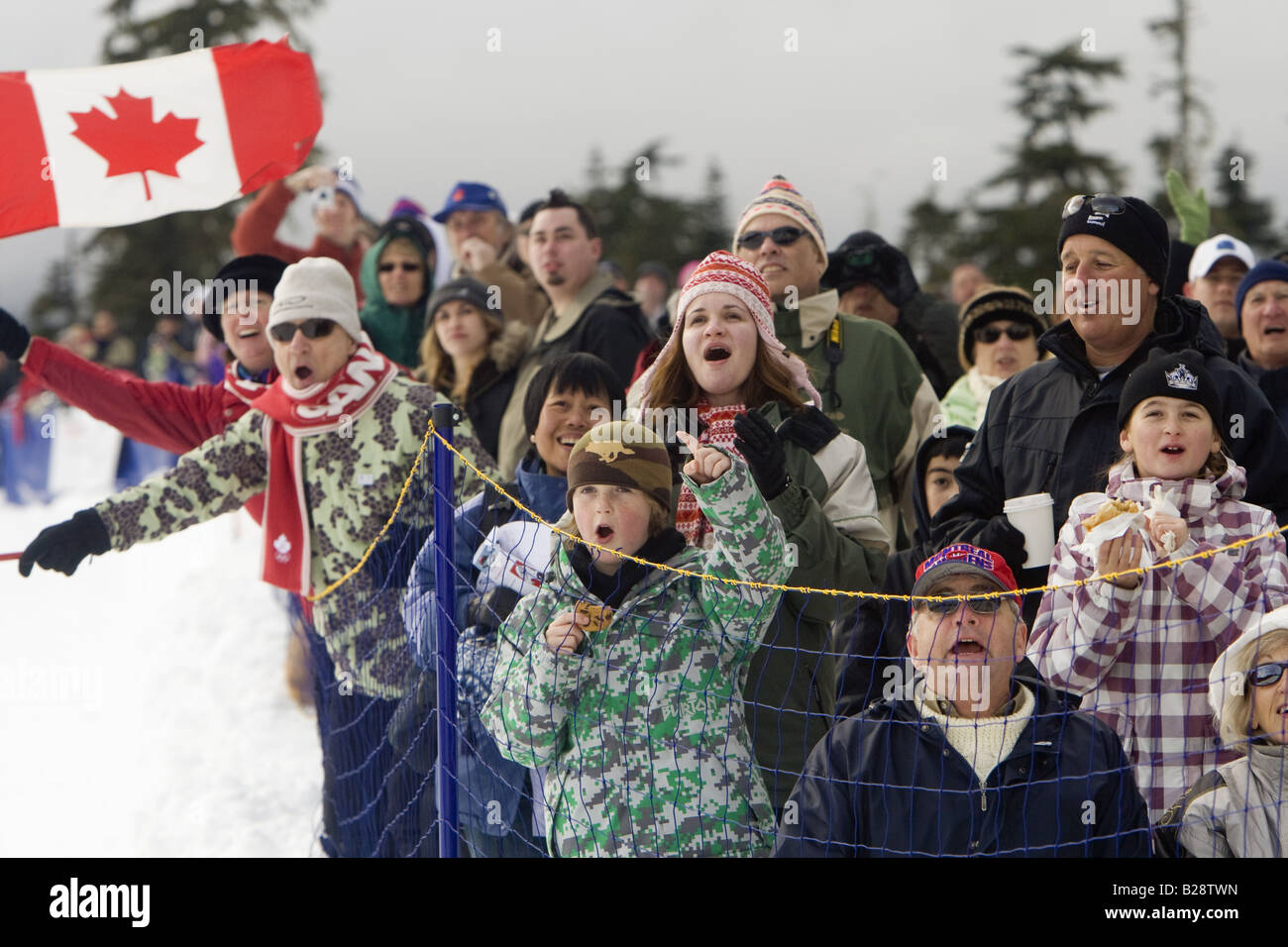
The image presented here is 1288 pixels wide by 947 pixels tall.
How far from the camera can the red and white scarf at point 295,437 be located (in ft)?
17.2

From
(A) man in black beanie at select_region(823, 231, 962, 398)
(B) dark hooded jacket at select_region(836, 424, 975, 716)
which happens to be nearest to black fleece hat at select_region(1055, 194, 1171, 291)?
(B) dark hooded jacket at select_region(836, 424, 975, 716)

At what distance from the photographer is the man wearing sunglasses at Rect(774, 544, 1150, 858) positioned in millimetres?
3186

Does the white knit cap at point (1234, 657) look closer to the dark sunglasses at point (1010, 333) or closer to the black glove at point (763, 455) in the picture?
the black glove at point (763, 455)

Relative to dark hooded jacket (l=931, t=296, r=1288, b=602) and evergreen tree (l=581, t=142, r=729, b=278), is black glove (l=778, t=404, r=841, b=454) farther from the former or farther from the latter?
evergreen tree (l=581, t=142, r=729, b=278)

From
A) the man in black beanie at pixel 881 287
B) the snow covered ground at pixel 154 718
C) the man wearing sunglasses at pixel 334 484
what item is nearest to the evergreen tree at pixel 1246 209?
the snow covered ground at pixel 154 718

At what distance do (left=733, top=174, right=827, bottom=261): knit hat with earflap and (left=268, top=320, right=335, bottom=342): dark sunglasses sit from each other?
1507 millimetres

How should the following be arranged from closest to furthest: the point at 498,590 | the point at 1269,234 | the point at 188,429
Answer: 1. the point at 498,590
2. the point at 188,429
3. the point at 1269,234

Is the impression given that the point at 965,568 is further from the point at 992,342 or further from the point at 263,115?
the point at 263,115

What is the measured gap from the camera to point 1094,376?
405 centimetres

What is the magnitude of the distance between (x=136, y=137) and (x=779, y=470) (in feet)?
11.1
